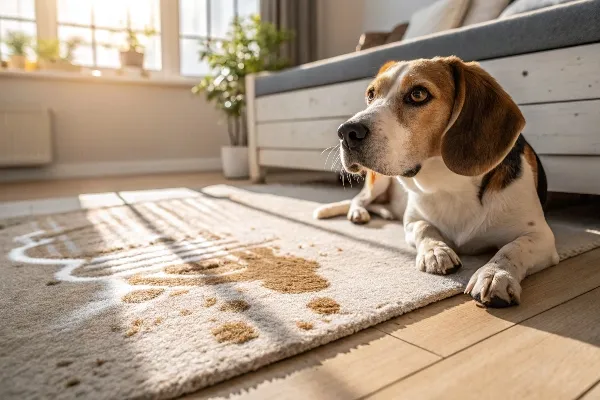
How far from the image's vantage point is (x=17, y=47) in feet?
14.1

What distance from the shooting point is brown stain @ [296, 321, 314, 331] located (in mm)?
947

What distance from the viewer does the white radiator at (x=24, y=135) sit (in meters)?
4.23

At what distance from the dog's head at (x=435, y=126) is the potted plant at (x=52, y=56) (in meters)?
4.05

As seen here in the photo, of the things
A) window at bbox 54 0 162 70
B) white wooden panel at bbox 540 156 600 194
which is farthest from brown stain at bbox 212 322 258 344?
window at bbox 54 0 162 70

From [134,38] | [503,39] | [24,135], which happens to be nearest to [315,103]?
[503,39]

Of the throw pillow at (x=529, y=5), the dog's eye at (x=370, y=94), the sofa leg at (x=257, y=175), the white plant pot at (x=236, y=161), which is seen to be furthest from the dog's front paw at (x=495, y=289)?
the white plant pot at (x=236, y=161)

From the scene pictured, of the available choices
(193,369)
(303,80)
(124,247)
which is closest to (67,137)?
(303,80)

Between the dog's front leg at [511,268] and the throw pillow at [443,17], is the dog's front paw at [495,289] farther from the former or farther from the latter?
the throw pillow at [443,17]

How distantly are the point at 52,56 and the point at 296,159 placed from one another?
2.68m

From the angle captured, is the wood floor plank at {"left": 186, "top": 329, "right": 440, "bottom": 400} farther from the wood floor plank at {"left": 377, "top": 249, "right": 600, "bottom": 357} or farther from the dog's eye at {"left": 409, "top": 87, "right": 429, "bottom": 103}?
the dog's eye at {"left": 409, "top": 87, "right": 429, "bottom": 103}

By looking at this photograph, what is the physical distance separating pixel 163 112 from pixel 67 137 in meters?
0.97

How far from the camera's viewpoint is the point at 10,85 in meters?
4.27

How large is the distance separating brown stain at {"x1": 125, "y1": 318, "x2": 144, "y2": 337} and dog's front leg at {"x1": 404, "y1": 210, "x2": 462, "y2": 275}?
76 centimetres

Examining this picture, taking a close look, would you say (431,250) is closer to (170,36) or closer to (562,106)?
(562,106)
